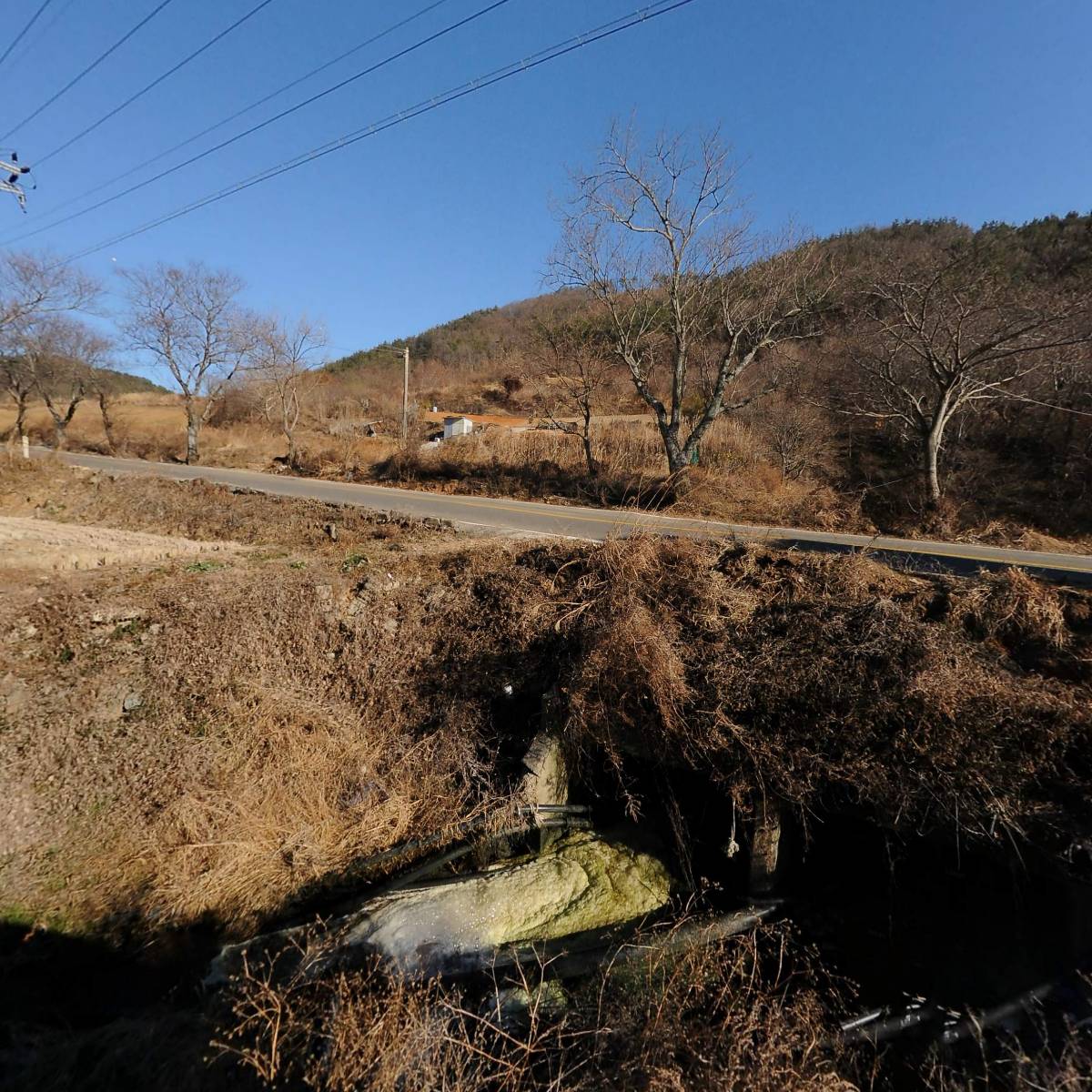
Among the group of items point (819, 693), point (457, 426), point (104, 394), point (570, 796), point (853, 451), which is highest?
point (104, 394)

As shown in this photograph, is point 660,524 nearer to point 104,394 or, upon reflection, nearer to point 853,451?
point 853,451

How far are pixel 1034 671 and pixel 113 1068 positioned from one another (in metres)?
8.62

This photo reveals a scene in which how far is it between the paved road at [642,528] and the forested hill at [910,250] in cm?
841

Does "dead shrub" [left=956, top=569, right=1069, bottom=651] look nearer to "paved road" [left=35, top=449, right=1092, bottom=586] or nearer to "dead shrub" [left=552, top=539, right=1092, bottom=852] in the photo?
"dead shrub" [left=552, top=539, right=1092, bottom=852]

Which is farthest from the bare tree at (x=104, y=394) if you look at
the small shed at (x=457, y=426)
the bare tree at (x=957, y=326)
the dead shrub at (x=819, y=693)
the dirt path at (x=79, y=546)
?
A: the bare tree at (x=957, y=326)

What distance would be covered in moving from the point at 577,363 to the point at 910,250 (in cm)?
1343

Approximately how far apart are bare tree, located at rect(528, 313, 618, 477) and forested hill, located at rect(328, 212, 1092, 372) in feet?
4.53

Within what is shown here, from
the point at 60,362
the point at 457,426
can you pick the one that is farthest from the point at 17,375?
the point at 457,426

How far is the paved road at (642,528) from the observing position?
825 centimetres

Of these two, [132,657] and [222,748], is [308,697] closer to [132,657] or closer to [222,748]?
[222,748]

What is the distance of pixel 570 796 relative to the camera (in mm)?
6922

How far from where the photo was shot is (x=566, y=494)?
17703mm

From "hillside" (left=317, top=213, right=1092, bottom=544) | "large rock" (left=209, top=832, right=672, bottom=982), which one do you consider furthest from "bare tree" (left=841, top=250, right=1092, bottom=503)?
"large rock" (left=209, top=832, right=672, bottom=982)

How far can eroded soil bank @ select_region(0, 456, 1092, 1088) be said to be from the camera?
148 inches
